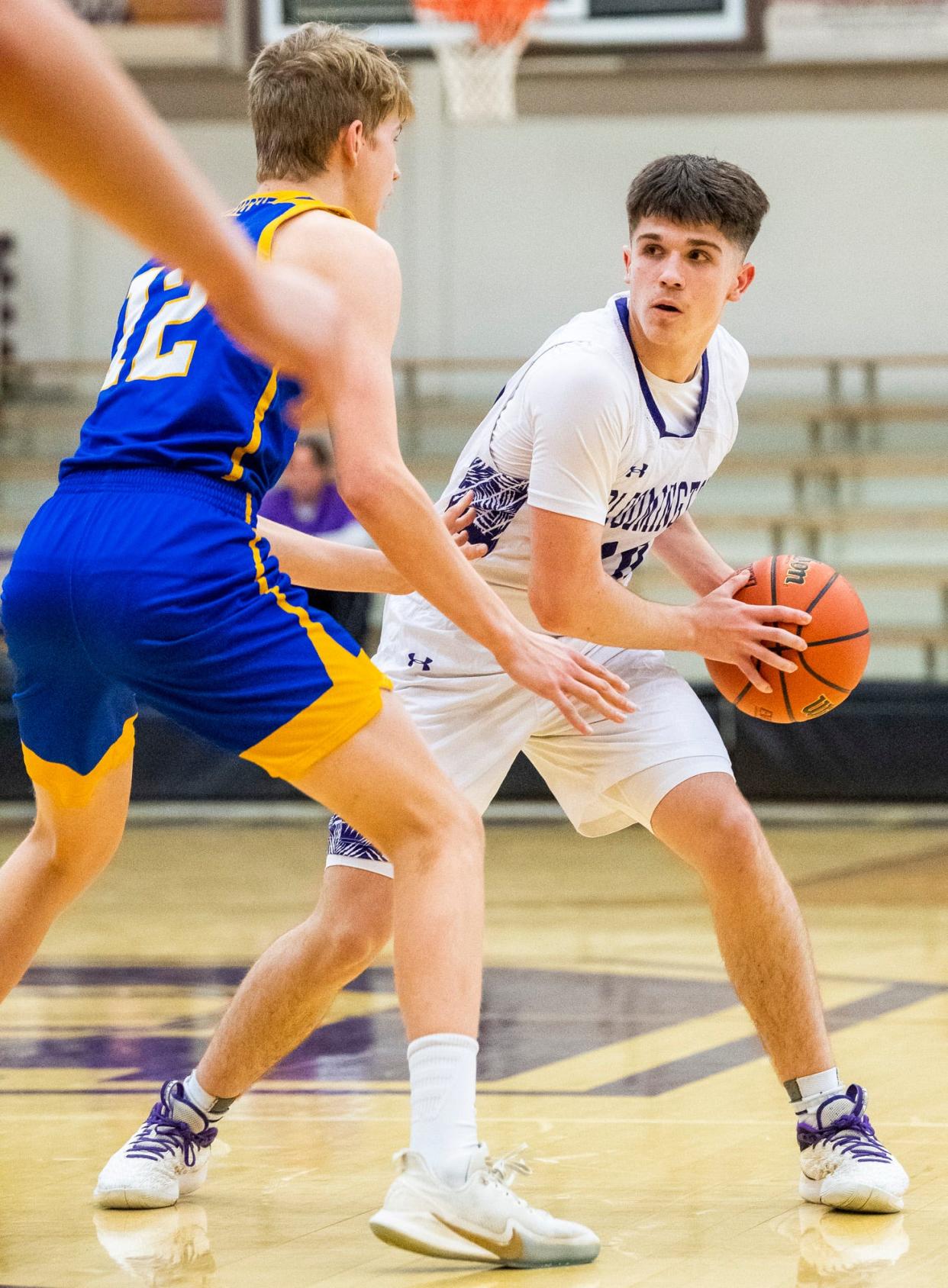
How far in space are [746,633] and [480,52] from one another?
7421 mm

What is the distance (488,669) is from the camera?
11.1 ft

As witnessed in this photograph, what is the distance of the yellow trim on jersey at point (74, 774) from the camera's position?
2.75m

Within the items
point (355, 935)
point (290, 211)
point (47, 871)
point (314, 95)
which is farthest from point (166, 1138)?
point (314, 95)

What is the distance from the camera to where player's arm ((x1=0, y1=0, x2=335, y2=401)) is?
1265 millimetres

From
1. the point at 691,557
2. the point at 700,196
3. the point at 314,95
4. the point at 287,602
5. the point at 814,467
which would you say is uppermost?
the point at 814,467

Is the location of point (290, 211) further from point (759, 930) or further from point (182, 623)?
point (759, 930)

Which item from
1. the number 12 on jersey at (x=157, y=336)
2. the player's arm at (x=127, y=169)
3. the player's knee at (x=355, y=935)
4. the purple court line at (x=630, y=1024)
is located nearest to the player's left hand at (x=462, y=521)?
the player's knee at (x=355, y=935)

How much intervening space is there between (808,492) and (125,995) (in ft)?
24.4

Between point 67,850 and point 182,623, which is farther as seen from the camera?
point 67,850

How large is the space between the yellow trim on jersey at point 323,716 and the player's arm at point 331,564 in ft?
1.87

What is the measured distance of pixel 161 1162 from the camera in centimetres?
313

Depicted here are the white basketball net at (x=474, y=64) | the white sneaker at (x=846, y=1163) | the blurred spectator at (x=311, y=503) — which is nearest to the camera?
the white sneaker at (x=846, y=1163)

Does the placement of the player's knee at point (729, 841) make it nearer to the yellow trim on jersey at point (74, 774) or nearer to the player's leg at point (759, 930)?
the player's leg at point (759, 930)

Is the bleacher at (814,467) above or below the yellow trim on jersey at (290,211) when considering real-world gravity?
above
